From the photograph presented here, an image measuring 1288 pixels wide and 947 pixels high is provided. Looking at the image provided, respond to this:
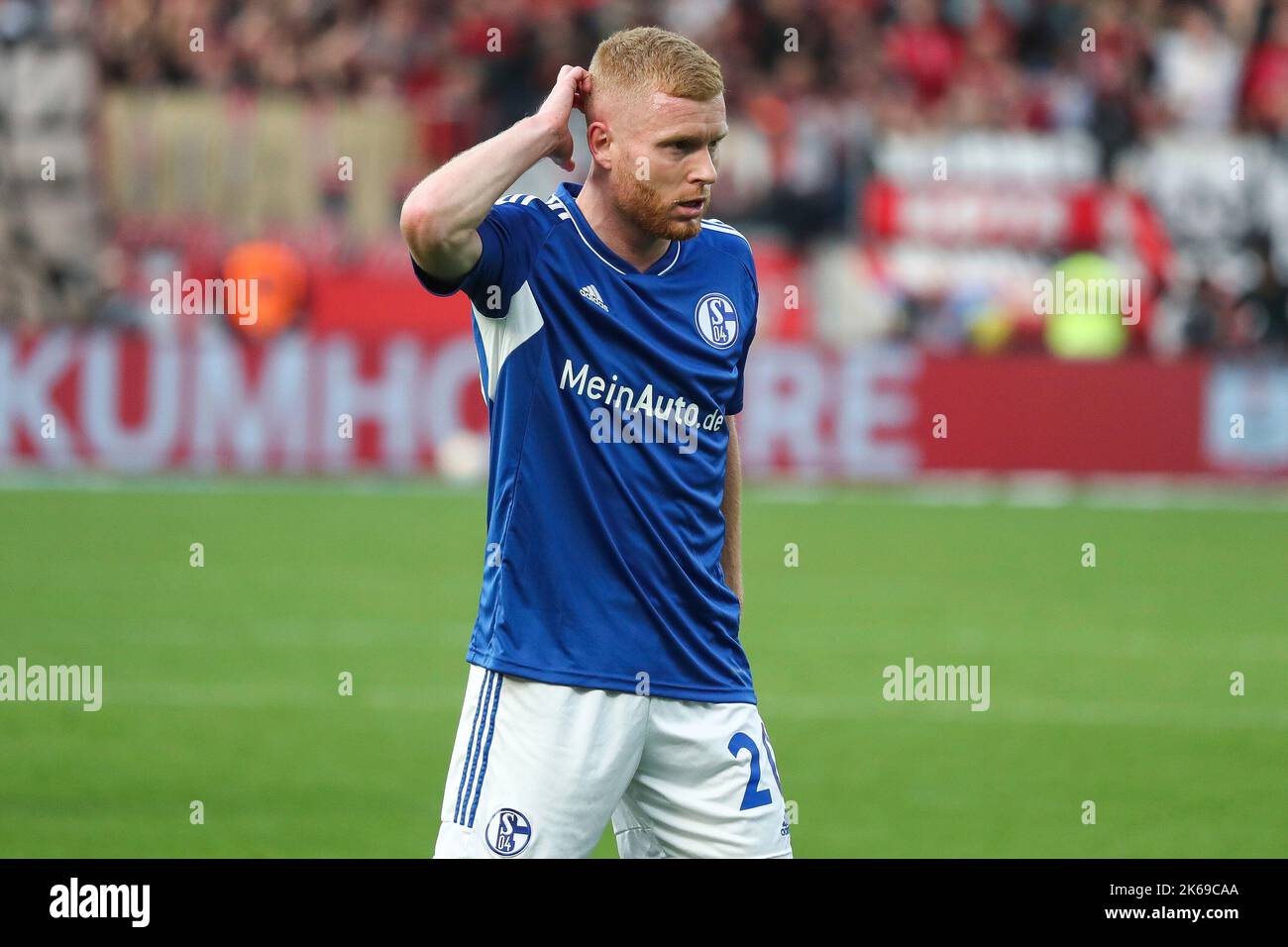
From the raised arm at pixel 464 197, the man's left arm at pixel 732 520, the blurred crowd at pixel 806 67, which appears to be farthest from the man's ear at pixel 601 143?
the blurred crowd at pixel 806 67

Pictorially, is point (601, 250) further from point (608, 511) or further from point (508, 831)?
point (508, 831)

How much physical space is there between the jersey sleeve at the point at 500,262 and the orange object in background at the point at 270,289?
49.3ft

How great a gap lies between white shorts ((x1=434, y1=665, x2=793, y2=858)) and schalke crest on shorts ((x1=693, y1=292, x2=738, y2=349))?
0.80 metres

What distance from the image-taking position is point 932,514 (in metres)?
16.9

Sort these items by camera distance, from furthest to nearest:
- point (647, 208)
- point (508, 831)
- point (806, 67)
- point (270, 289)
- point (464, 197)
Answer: point (806, 67) → point (270, 289) → point (647, 208) → point (508, 831) → point (464, 197)

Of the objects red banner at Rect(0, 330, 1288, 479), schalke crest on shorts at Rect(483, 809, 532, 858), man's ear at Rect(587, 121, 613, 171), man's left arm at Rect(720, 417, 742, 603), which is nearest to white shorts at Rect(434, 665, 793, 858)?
schalke crest on shorts at Rect(483, 809, 532, 858)

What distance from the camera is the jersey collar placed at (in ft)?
14.6

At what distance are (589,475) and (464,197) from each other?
2.19ft

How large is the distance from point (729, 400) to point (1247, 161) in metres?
19.4

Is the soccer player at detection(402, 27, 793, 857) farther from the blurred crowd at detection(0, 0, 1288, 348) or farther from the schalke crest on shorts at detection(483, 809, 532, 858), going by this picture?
the blurred crowd at detection(0, 0, 1288, 348)

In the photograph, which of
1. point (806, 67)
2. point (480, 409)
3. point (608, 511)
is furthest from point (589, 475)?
point (806, 67)

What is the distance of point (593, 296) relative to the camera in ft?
14.5

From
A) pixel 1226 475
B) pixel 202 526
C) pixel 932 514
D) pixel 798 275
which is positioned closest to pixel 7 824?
pixel 202 526
